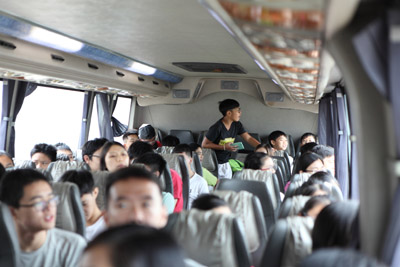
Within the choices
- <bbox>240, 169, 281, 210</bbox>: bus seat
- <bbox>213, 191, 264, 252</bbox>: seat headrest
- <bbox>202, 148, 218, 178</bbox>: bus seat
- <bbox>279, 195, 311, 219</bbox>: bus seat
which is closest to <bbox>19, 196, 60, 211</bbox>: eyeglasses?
<bbox>213, 191, 264, 252</bbox>: seat headrest

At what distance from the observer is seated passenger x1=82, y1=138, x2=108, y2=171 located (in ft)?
19.6

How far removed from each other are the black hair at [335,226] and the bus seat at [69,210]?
6.08 feet

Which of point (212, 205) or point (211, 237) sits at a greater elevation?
point (212, 205)

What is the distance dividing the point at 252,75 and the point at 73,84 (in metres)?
4.94

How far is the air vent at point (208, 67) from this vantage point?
33.1 ft

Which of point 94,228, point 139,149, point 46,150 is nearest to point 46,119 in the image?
point 46,150

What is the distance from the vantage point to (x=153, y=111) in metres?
14.5

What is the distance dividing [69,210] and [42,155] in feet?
11.4

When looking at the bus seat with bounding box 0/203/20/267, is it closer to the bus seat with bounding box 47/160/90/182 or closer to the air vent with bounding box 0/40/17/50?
the bus seat with bounding box 47/160/90/182

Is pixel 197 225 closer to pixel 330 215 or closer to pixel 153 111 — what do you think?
pixel 330 215

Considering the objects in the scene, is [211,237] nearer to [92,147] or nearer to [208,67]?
[92,147]

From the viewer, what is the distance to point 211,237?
9.68ft

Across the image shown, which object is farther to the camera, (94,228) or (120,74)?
(120,74)

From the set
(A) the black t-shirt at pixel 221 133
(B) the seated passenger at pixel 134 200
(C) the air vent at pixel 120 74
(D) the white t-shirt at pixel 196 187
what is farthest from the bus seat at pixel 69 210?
(C) the air vent at pixel 120 74
